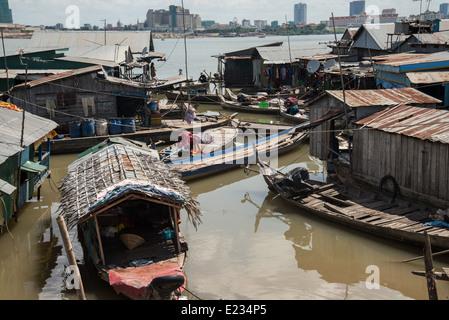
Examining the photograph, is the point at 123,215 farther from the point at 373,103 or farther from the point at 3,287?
the point at 373,103

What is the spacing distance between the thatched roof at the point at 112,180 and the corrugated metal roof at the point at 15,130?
1464 mm

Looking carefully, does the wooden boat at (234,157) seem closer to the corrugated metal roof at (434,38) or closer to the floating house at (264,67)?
the corrugated metal roof at (434,38)

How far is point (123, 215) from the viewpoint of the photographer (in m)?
12.8

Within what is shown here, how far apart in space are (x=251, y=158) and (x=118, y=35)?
27.6m

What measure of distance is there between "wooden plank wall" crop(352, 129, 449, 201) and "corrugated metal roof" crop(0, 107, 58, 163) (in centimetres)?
907

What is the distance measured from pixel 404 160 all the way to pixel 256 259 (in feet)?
14.6

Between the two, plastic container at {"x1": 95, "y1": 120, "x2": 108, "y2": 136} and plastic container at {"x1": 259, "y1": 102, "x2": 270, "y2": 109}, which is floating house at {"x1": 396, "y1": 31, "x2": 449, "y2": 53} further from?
plastic container at {"x1": 95, "y1": 120, "x2": 108, "y2": 136}

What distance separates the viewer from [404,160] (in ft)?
43.2

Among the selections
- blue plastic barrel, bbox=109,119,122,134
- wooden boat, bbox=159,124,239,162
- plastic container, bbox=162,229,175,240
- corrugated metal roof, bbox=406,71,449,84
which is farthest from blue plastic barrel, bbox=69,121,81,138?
corrugated metal roof, bbox=406,71,449,84

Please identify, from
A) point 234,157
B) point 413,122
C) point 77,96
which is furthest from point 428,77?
point 77,96

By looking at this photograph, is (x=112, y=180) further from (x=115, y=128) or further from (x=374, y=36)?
(x=374, y=36)
